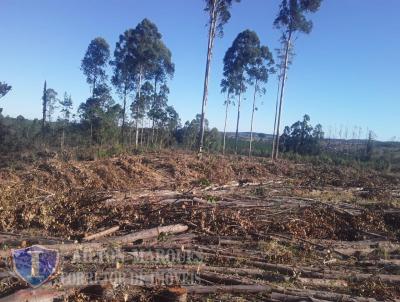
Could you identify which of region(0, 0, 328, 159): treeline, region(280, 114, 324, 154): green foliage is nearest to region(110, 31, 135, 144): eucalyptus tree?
region(0, 0, 328, 159): treeline

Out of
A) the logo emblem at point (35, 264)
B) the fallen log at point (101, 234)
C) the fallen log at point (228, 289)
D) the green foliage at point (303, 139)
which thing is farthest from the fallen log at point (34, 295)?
the green foliage at point (303, 139)

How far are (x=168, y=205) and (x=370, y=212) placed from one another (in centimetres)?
466

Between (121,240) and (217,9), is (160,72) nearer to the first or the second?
(217,9)

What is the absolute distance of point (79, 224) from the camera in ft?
23.2

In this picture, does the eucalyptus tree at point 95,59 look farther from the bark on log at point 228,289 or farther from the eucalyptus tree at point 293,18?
the bark on log at point 228,289

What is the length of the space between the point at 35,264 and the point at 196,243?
263 cm

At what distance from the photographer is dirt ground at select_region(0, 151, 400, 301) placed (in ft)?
13.9

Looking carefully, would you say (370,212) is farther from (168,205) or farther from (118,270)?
(118,270)

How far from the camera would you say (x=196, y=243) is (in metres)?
6.18

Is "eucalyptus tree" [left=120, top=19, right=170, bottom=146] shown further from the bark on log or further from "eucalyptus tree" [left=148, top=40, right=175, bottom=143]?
the bark on log

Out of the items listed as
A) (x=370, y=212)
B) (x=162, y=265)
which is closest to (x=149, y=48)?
(x=370, y=212)

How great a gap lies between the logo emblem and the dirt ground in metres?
0.11

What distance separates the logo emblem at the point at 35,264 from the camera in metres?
3.96

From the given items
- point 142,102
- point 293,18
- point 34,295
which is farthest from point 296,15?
point 34,295
